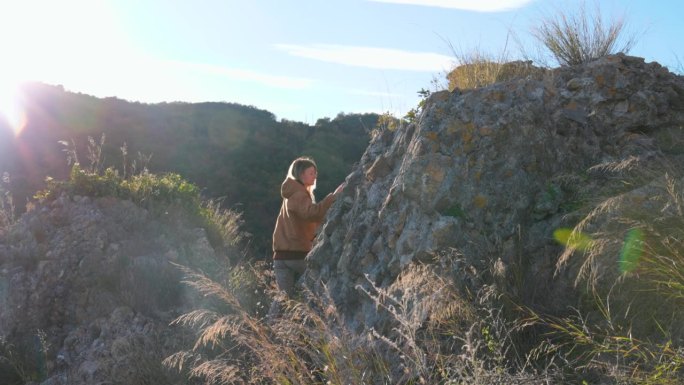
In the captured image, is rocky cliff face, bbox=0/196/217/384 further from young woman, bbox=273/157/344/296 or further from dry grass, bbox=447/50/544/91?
dry grass, bbox=447/50/544/91

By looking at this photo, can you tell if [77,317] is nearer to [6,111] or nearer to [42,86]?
[6,111]

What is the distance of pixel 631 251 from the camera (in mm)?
3928

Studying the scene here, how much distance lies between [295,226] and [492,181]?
234 cm

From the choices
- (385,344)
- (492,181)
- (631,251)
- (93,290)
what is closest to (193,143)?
(93,290)

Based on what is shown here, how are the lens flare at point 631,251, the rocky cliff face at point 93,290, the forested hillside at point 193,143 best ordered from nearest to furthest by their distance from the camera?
1. the lens flare at point 631,251
2. the rocky cliff face at point 93,290
3. the forested hillside at point 193,143

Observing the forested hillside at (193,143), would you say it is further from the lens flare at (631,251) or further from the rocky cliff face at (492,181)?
the lens flare at (631,251)

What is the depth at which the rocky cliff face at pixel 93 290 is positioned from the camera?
6.89 m

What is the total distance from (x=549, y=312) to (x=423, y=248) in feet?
3.46

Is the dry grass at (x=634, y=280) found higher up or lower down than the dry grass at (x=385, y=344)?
higher up

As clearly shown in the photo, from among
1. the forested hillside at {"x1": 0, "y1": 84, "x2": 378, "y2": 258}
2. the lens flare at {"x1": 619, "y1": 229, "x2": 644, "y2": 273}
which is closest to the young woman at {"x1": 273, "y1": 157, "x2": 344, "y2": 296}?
the lens flare at {"x1": 619, "y1": 229, "x2": 644, "y2": 273}

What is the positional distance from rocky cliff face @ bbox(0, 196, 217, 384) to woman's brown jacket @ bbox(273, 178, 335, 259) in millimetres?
1463

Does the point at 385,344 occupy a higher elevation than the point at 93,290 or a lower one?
higher

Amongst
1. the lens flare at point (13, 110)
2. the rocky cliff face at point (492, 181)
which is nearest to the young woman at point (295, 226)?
the rocky cliff face at point (492, 181)

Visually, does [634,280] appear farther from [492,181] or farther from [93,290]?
[93,290]
